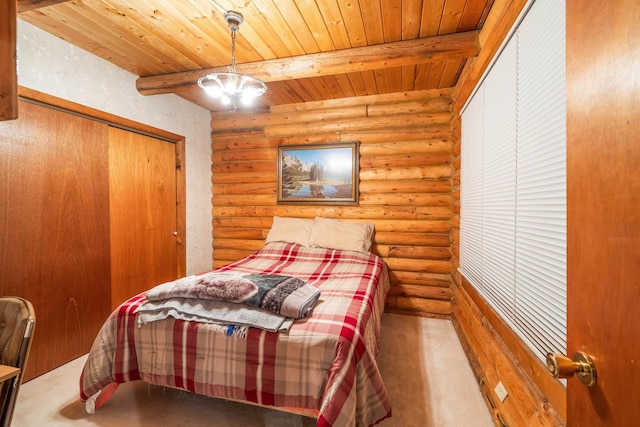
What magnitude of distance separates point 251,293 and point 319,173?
2.27 m

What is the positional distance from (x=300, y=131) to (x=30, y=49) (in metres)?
2.49

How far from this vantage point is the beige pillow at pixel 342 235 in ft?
10.6

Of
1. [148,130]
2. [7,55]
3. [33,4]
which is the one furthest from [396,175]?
[33,4]

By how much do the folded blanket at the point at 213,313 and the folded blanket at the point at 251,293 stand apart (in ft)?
0.10

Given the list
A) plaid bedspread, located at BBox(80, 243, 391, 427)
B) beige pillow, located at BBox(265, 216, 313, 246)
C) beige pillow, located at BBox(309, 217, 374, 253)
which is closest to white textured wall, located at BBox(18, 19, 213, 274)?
beige pillow, located at BBox(265, 216, 313, 246)

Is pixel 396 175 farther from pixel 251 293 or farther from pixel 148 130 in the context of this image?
pixel 148 130

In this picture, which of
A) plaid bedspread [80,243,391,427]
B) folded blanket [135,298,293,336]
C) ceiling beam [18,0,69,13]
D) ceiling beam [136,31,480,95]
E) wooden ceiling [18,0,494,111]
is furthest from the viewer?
ceiling beam [136,31,480,95]

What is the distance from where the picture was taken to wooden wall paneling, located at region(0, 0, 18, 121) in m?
0.83

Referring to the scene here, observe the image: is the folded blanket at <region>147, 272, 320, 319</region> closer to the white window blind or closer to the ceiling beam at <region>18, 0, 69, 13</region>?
the white window blind

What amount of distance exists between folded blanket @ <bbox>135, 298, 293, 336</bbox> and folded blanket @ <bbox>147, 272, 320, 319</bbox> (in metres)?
0.03

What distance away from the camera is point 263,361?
59.7 inches

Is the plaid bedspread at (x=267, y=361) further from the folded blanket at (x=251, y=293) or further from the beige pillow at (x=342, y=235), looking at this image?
the beige pillow at (x=342, y=235)

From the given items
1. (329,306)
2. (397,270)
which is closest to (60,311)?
(329,306)

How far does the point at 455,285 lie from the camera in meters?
3.07
